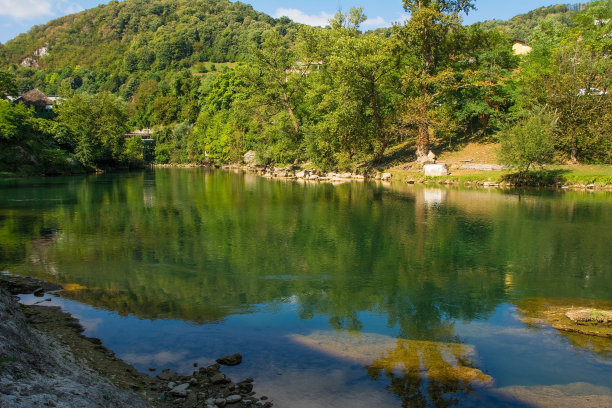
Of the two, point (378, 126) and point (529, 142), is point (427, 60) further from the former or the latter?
point (529, 142)

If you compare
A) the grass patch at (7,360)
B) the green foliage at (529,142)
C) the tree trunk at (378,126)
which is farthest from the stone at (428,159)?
the grass patch at (7,360)

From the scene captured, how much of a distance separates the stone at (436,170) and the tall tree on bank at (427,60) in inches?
163

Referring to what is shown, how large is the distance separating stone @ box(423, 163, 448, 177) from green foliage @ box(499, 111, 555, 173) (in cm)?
820

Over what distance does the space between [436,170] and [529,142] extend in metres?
11.6

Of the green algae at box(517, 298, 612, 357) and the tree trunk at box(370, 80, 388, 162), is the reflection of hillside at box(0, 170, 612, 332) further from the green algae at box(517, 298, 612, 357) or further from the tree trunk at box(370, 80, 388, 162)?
the tree trunk at box(370, 80, 388, 162)

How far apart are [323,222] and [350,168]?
105ft

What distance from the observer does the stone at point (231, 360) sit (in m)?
9.59

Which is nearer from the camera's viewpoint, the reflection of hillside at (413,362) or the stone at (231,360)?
the reflection of hillside at (413,362)

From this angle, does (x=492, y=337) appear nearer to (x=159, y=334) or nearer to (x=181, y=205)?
(x=159, y=334)

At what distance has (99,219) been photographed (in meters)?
27.9

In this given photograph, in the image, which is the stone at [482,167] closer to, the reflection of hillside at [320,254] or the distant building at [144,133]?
the reflection of hillside at [320,254]

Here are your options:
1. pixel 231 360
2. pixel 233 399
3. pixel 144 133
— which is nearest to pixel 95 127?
pixel 144 133

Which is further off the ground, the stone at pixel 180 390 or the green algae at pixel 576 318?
the stone at pixel 180 390

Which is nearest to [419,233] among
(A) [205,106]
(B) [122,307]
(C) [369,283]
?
(C) [369,283]
